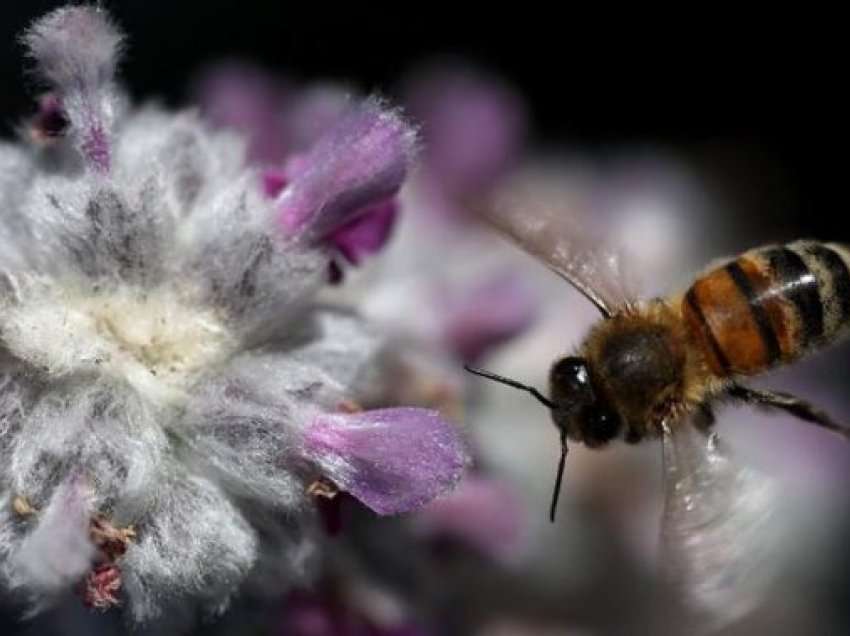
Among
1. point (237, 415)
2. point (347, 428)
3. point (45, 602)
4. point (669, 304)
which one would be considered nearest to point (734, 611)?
point (669, 304)

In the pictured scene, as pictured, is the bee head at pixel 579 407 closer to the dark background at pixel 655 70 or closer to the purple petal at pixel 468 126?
the purple petal at pixel 468 126

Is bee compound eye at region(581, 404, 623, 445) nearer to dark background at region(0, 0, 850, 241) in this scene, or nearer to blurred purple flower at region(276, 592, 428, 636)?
blurred purple flower at region(276, 592, 428, 636)

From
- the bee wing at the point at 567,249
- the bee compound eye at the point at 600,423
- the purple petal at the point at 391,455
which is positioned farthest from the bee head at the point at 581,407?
the purple petal at the point at 391,455

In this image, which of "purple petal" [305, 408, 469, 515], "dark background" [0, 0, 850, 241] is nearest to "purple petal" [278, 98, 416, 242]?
"purple petal" [305, 408, 469, 515]

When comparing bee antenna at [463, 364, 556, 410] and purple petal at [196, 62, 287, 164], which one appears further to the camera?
purple petal at [196, 62, 287, 164]

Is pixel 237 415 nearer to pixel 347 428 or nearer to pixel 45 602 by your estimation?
pixel 347 428

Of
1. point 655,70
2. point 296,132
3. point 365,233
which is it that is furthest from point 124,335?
point 655,70
